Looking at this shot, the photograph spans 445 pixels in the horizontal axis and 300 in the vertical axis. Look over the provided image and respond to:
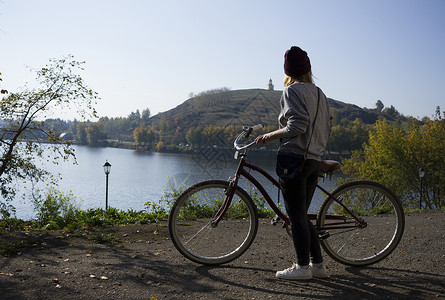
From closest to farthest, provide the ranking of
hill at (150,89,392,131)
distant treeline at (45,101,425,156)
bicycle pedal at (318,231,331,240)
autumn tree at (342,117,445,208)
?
bicycle pedal at (318,231,331,240)
autumn tree at (342,117,445,208)
distant treeline at (45,101,425,156)
hill at (150,89,392,131)

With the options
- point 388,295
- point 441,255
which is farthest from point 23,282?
point 441,255

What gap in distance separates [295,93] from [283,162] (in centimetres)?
59

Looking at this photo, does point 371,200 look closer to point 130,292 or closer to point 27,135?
point 130,292

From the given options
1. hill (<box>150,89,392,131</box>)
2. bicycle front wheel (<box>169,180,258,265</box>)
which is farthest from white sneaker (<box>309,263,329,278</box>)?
hill (<box>150,89,392,131</box>)

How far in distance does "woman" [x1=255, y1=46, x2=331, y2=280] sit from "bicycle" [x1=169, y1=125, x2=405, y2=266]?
1.08ft

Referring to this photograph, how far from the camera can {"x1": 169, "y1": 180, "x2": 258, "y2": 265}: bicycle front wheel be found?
3.80 metres

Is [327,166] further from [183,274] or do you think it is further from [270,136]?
[183,274]

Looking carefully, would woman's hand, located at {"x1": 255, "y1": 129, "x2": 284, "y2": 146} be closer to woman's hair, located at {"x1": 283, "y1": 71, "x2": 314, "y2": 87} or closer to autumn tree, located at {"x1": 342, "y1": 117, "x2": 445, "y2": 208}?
woman's hair, located at {"x1": 283, "y1": 71, "x2": 314, "y2": 87}

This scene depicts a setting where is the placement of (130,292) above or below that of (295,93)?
below

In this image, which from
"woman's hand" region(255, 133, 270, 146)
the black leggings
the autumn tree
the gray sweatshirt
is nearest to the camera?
the gray sweatshirt

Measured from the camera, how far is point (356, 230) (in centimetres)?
397

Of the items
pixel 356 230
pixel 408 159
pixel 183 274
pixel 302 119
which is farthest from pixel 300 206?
pixel 408 159

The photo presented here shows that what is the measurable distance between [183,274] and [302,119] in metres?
1.72

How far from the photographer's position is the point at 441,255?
14.4 feet
